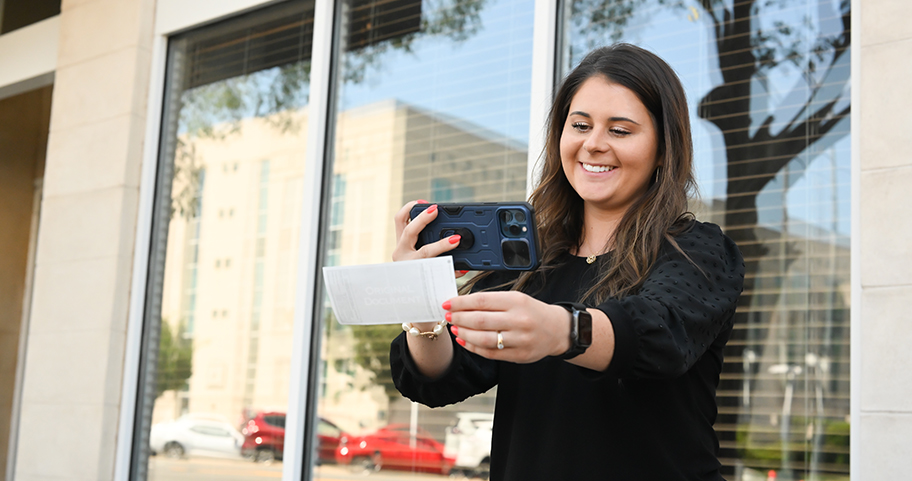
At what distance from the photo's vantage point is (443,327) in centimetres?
109

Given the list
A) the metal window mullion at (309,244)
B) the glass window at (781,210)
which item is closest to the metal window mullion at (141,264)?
the metal window mullion at (309,244)

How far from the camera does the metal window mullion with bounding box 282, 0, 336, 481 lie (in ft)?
10.0

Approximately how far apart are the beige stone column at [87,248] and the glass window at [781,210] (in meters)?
2.41

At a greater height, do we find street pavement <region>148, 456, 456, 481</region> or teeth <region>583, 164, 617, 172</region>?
teeth <region>583, 164, 617, 172</region>

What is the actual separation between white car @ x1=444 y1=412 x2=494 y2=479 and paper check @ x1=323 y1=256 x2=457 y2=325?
1718 millimetres

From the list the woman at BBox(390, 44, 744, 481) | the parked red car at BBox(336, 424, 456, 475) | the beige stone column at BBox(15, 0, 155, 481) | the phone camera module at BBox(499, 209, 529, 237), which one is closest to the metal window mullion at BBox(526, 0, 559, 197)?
the parked red car at BBox(336, 424, 456, 475)

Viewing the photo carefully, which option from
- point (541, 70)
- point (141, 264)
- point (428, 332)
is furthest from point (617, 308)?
point (141, 264)

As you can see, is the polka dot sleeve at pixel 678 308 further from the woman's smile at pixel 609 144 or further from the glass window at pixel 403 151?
the glass window at pixel 403 151

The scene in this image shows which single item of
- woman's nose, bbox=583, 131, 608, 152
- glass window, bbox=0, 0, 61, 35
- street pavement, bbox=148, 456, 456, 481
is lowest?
street pavement, bbox=148, 456, 456, 481

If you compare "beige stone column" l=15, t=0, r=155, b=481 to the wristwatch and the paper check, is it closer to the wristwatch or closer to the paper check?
the paper check

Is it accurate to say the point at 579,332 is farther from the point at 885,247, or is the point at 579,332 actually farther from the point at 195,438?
the point at 195,438

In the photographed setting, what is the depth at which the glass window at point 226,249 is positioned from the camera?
3246mm

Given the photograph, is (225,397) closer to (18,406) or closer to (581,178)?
(581,178)

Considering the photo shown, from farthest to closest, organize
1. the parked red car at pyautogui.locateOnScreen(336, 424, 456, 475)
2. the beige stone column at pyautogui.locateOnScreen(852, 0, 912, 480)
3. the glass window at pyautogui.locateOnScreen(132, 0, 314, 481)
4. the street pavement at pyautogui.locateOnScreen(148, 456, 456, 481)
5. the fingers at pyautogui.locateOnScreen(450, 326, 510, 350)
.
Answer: the glass window at pyautogui.locateOnScreen(132, 0, 314, 481), the street pavement at pyautogui.locateOnScreen(148, 456, 456, 481), the parked red car at pyautogui.locateOnScreen(336, 424, 456, 475), the beige stone column at pyautogui.locateOnScreen(852, 0, 912, 480), the fingers at pyautogui.locateOnScreen(450, 326, 510, 350)
